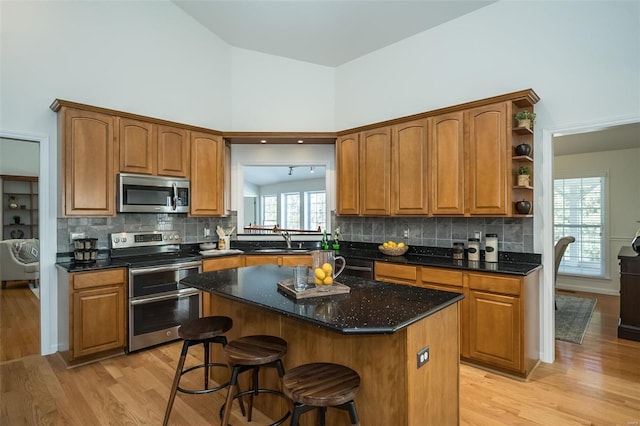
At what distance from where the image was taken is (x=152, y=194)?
12.7ft

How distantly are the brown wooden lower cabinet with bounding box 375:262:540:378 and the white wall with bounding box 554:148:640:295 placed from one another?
3982 mm

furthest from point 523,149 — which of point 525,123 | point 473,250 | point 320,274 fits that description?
point 320,274

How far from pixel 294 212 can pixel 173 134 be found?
6.25 ft

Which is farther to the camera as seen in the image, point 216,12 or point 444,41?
point 216,12

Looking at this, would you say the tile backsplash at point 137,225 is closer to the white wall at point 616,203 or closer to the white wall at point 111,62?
the white wall at point 111,62

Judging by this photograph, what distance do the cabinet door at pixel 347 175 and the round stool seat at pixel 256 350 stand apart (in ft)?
8.40

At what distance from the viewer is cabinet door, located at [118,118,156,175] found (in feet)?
11.9

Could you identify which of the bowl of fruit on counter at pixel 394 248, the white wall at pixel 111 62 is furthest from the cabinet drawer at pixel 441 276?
the white wall at pixel 111 62

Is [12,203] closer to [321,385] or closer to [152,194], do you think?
[152,194]

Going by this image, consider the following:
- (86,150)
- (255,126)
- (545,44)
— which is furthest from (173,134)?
(545,44)

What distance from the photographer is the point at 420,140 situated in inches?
147

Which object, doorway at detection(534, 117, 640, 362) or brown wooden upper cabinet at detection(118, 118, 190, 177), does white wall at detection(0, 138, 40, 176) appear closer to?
brown wooden upper cabinet at detection(118, 118, 190, 177)

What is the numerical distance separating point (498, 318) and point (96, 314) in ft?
11.7

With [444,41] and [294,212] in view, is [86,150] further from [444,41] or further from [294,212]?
[444,41]
